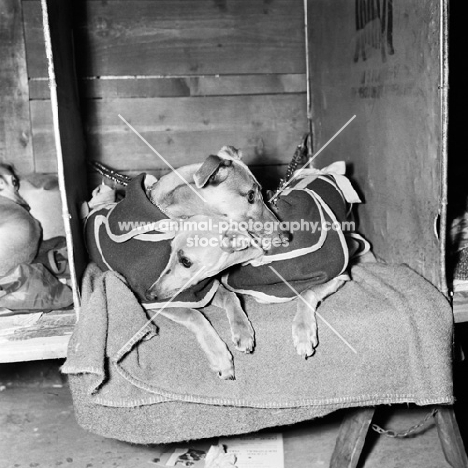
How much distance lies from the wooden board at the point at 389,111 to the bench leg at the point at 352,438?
24.2 inches

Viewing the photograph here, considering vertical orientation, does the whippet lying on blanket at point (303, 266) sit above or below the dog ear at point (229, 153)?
below

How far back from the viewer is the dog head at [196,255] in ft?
6.97

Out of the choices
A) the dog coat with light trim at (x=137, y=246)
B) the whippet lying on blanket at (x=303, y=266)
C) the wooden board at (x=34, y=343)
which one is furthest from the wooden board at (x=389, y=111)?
the wooden board at (x=34, y=343)

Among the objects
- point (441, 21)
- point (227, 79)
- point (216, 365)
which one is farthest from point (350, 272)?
point (227, 79)

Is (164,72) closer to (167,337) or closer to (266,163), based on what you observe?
(266,163)

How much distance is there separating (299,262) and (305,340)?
315mm

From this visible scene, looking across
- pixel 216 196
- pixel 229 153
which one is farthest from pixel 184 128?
pixel 216 196

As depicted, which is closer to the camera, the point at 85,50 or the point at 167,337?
the point at 167,337

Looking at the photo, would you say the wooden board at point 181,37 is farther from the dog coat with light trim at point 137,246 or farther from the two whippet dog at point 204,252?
the dog coat with light trim at point 137,246

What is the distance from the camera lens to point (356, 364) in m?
2.15

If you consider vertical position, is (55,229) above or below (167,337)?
above

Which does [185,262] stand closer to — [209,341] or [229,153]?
[209,341]

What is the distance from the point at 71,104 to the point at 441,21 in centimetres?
163

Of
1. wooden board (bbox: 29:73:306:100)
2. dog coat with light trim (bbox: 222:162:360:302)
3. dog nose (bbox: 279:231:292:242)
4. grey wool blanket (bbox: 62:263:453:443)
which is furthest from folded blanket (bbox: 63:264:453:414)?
wooden board (bbox: 29:73:306:100)
